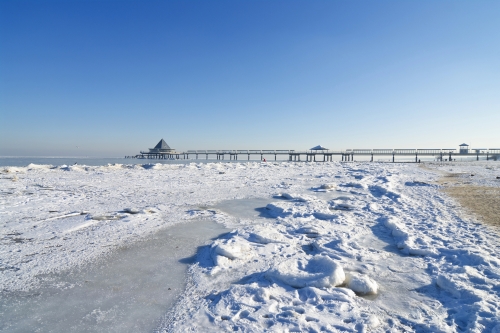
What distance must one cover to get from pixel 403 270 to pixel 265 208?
4360mm

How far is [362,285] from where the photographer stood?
11.0 feet

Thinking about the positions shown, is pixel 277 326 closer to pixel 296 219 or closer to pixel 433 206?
pixel 296 219

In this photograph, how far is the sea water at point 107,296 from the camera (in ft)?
8.75

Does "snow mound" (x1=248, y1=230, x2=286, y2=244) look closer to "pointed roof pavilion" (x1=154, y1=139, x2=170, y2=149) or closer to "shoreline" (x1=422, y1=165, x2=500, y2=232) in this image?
"shoreline" (x1=422, y1=165, x2=500, y2=232)

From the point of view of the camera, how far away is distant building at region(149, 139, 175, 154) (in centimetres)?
6731

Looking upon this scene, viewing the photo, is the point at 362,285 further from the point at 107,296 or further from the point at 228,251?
the point at 107,296

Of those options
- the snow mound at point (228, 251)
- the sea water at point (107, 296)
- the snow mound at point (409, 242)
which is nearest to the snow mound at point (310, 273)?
the snow mound at point (228, 251)

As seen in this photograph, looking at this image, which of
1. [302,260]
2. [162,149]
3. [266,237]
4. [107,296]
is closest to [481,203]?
[266,237]

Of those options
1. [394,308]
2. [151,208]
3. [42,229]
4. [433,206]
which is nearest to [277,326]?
[394,308]

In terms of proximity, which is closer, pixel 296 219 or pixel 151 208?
pixel 296 219

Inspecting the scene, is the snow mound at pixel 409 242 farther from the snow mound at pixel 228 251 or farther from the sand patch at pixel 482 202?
the snow mound at pixel 228 251

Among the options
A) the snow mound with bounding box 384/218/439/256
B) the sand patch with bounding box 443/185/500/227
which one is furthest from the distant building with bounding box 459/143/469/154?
the snow mound with bounding box 384/218/439/256

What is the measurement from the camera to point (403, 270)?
13.0 feet

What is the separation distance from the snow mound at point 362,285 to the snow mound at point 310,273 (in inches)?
4.8
